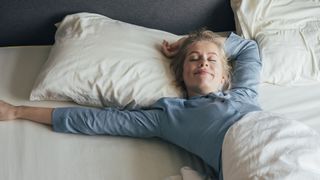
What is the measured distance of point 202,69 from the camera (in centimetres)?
141

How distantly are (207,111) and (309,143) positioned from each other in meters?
0.33

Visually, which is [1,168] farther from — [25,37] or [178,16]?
[178,16]

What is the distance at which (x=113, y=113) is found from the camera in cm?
135

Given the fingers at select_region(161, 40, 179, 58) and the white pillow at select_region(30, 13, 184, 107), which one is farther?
the fingers at select_region(161, 40, 179, 58)

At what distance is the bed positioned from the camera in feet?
4.07

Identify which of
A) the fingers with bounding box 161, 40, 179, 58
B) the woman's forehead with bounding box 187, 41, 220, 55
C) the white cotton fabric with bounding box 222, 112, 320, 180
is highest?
the woman's forehead with bounding box 187, 41, 220, 55

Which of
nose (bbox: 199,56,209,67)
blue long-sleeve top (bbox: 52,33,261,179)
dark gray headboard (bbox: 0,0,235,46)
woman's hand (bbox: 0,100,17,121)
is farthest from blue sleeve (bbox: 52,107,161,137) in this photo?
dark gray headboard (bbox: 0,0,235,46)

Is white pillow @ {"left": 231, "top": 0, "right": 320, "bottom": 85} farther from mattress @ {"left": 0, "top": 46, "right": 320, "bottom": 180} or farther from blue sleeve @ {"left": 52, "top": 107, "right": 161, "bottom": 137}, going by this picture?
blue sleeve @ {"left": 52, "top": 107, "right": 161, "bottom": 137}

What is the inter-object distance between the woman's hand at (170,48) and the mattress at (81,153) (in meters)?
0.35

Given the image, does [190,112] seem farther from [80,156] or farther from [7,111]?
[7,111]

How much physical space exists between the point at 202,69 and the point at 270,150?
400 mm

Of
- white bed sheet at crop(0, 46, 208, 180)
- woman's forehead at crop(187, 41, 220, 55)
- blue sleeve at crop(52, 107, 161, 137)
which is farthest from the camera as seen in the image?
woman's forehead at crop(187, 41, 220, 55)

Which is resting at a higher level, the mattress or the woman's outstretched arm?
the woman's outstretched arm

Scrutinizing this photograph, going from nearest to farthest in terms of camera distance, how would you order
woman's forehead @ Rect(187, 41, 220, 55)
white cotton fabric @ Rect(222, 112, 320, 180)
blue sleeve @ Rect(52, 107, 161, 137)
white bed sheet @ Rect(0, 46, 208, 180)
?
white cotton fabric @ Rect(222, 112, 320, 180) < white bed sheet @ Rect(0, 46, 208, 180) < blue sleeve @ Rect(52, 107, 161, 137) < woman's forehead @ Rect(187, 41, 220, 55)
